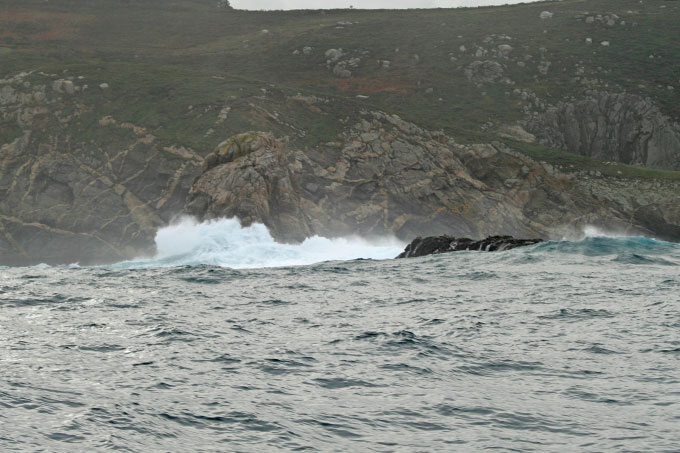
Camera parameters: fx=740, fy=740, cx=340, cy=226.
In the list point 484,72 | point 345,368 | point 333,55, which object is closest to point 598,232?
point 484,72

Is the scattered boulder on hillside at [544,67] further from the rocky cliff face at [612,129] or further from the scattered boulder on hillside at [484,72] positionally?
the rocky cliff face at [612,129]

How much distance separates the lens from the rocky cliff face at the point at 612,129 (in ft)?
295

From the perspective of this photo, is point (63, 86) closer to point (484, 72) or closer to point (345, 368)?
point (484, 72)

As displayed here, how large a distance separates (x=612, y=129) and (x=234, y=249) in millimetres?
59547

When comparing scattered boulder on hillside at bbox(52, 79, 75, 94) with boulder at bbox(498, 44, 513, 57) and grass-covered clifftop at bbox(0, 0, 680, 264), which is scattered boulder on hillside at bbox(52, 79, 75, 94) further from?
boulder at bbox(498, 44, 513, 57)

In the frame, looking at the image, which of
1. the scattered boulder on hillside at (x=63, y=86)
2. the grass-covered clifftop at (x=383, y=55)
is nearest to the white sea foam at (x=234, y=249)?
the grass-covered clifftop at (x=383, y=55)

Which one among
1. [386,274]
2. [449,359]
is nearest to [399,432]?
[449,359]

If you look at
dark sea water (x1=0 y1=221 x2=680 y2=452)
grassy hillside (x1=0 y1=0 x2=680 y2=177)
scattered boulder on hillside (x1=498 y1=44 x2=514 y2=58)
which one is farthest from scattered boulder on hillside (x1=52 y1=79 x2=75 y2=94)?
scattered boulder on hillside (x1=498 y1=44 x2=514 y2=58)

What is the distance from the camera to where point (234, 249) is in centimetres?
5256

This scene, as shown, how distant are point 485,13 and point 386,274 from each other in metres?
101

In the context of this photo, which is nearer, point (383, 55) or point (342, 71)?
point (342, 71)

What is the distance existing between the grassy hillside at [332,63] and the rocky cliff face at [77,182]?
2.29m

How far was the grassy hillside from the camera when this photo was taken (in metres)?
79.0

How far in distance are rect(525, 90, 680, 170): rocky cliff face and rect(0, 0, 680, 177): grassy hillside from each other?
2.14 meters
